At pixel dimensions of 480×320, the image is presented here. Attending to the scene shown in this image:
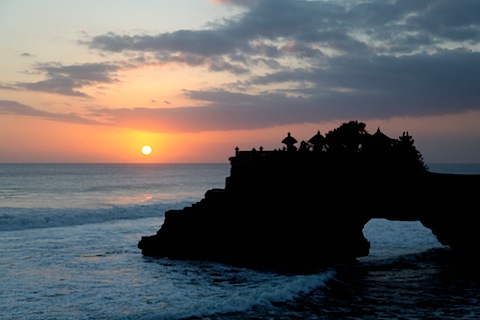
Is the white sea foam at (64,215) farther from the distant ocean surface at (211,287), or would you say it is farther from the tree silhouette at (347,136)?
the tree silhouette at (347,136)

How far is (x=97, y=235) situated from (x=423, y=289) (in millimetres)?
29303

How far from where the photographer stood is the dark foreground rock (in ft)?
97.8

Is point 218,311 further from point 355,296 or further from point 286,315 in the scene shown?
point 355,296

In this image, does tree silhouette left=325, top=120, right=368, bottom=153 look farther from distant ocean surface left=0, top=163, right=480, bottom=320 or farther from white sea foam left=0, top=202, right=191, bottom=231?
white sea foam left=0, top=202, right=191, bottom=231

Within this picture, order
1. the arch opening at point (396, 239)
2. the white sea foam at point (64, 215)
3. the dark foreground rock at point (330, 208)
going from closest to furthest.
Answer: the dark foreground rock at point (330, 208)
the arch opening at point (396, 239)
the white sea foam at point (64, 215)

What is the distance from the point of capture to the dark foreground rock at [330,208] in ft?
97.8

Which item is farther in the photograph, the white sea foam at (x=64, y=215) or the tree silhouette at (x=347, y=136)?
the white sea foam at (x=64, y=215)

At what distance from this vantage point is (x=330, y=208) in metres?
30.3

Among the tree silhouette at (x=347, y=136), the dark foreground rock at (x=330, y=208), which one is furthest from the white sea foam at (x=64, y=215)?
the tree silhouette at (x=347, y=136)

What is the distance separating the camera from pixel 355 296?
68.3ft

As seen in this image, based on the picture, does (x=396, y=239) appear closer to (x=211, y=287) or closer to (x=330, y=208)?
(x=330, y=208)

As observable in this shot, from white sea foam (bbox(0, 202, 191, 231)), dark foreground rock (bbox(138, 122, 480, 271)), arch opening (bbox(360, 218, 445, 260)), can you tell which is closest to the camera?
dark foreground rock (bbox(138, 122, 480, 271))

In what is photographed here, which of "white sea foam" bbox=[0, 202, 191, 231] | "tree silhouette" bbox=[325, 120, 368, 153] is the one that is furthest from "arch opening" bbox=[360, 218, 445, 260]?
"white sea foam" bbox=[0, 202, 191, 231]

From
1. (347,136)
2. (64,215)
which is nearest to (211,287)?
(347,136)
